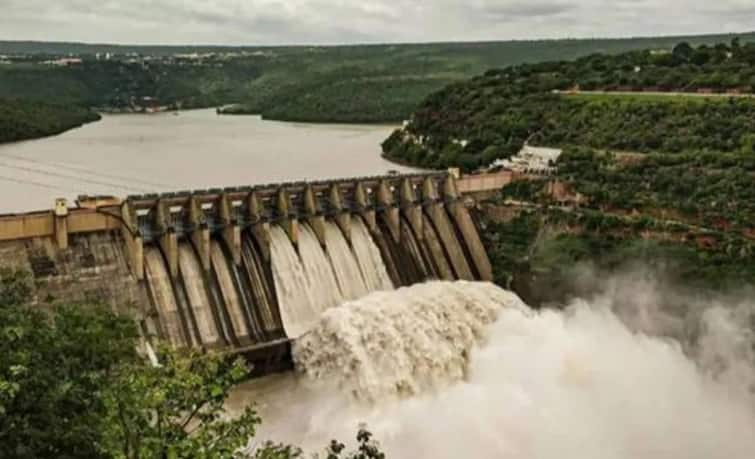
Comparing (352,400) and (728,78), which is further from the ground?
(728,78)

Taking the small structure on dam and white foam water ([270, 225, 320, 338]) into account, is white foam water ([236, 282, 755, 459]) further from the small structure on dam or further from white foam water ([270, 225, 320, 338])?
the small structure on dam

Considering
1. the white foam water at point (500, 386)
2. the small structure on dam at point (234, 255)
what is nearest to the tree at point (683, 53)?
the small structure on dam at point (234, 255)

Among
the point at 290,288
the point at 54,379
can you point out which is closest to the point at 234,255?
the point at 290,288

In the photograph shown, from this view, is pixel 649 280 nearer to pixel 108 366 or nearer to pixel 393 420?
pixel 393 420

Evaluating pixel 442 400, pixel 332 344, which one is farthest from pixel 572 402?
pixel 332 344

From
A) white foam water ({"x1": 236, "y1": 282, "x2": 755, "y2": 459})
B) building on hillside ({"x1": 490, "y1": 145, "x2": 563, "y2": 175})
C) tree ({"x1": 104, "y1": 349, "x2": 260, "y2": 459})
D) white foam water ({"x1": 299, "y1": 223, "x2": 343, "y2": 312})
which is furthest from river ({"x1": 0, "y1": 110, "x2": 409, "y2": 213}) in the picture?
tree ({"x1": 104, "y1": 349, "x2": 260, "y2": 459})

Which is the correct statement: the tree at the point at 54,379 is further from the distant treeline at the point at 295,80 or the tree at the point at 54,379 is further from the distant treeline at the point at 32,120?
the distant treeline at the point at 295,80
